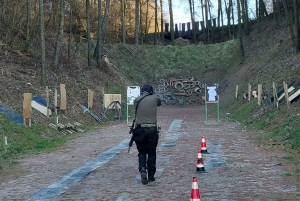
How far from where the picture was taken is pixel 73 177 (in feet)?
35.2

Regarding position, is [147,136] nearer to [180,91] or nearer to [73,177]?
[73,177]

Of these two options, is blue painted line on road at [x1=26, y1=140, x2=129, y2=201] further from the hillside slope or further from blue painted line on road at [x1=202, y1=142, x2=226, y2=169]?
the hillside slope

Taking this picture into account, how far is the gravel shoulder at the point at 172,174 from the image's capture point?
876 cm

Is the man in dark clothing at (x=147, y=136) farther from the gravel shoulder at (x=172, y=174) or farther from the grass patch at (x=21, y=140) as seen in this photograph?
the grass patch at (x=21, y=140)

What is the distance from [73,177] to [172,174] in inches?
87.9

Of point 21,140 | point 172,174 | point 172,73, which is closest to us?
point 172,174

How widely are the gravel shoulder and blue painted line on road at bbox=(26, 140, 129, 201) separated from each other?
0.50ft

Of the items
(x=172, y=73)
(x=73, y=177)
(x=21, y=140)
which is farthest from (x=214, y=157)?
(x=172, y=73)

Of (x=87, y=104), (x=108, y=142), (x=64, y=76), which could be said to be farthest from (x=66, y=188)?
(x=64, y=76)

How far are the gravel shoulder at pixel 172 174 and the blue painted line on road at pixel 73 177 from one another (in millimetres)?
153

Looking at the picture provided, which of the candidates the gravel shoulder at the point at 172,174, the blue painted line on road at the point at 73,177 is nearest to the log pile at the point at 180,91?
the gravel shoulder at the point at 172,174

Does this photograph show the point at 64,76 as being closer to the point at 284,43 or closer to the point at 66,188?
the point at 284,43

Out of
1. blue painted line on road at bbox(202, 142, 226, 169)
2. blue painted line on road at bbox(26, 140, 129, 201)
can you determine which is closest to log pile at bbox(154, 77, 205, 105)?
blue painted line on road at bbox(202, 142, 226, 169)

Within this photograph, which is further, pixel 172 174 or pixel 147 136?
pixel 172 174
